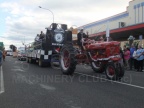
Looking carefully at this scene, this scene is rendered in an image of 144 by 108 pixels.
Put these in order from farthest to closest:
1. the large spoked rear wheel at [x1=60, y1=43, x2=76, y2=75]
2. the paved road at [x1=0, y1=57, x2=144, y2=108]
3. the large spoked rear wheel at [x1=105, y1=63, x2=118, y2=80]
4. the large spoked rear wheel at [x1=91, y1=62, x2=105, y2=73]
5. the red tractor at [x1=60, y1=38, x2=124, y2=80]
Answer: the large spoked rear wheel at [x1=91, y1=62, x2=105, y2=73]
the large spoked rear wheel at [x1=60, y1=43, x2=76, y2=75]
the red tractor at [x1=60, y1=38, x2=124, y2=80]
the large spoked rear wheel at [x1=105, y1=63, x2=118, y2=80]
the paved road at [x1=0, y1=57, x2=144, y2=108]

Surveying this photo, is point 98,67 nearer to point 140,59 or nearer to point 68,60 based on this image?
point 68,60

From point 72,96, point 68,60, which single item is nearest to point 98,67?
point 68,60

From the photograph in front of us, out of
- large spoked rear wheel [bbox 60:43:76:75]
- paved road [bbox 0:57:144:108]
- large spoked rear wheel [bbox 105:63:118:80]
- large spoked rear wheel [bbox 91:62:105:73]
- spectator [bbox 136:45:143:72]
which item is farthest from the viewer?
spectator [bbox 136:45:143:72]

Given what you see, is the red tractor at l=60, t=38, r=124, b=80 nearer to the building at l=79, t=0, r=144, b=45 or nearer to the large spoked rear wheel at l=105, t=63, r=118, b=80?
the large spoked rear wheel at l=105, t=63, r=118, b=80

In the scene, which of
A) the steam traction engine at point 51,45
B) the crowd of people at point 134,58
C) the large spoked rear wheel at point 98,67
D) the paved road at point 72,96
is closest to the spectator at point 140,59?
A: the crowd of people at point 134,58

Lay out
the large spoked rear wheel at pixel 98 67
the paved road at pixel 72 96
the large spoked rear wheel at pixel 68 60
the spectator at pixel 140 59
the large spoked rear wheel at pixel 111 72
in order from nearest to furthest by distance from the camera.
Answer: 1. the paved road at pixel 72 96
2. the large spoked rear wheel at pixel 111 72
3. the large spoked rear wheel at pixel 68 60
4. the large spoked rear wheel at pixel 98 67
5. the spectator at pixel 140 59

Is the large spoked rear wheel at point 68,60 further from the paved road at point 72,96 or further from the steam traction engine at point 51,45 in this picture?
the steam traction engine at point 51,45

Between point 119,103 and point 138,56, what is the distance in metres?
10.8

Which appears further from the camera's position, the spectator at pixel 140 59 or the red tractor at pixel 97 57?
the spectator at pixel 140 59

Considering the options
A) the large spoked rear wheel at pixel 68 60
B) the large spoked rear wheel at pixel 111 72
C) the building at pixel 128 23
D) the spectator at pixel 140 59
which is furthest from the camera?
the building at pixel 128 23

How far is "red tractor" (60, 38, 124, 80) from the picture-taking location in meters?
11.0

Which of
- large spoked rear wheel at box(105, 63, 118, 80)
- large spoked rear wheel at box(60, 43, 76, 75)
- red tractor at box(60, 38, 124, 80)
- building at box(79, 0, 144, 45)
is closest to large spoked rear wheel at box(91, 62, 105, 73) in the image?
red tractor at box(60, 38, 124, 80)

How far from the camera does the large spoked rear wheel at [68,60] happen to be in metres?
12.9

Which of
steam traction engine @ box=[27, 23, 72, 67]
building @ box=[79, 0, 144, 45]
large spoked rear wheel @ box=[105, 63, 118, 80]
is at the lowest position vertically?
large spoked rear wheel @ box=[105, 63, 118, 80]
